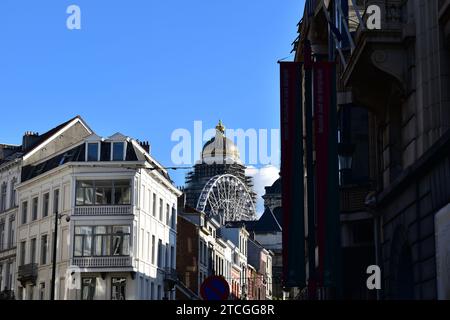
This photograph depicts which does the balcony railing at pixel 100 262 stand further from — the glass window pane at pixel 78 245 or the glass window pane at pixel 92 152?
the glass window pane at pixel 92 152

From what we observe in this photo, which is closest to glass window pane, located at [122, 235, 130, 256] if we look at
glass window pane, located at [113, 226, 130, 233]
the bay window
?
glass window pane, located at [113, 226, 130, 233]

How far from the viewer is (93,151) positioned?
74875 millimetres

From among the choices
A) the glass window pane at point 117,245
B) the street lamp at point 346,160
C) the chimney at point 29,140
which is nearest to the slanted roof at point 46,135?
the chimney at point 29,140

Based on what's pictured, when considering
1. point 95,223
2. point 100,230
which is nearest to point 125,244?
point 100,230

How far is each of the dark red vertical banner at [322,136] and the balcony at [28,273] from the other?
4478 centimetres

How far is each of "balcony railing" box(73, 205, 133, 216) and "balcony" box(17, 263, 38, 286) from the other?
5.58 m

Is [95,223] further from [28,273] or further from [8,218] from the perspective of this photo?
[8,218]

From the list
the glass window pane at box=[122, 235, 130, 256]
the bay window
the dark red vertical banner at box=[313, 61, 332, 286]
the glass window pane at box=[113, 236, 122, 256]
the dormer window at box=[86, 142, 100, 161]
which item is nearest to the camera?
the dark red vertical banner at box=[313, 61, 332, 286]

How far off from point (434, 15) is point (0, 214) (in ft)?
207

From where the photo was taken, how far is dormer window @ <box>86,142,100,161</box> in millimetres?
74312

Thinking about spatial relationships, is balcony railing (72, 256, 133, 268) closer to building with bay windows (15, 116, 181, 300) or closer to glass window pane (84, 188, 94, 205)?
building with bay windows (15, 116, 181, 300)

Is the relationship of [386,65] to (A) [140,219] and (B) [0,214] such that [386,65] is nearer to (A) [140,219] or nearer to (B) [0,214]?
(A) [140,219]
